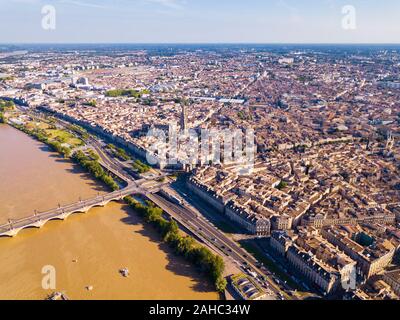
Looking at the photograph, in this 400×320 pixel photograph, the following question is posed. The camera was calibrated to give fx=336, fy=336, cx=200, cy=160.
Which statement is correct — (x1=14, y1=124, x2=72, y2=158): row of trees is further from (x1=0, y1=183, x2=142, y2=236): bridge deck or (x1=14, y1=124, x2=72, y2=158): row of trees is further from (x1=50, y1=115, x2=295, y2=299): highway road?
(x1=0, y1=183, x2=142, y2=236): bridge deck

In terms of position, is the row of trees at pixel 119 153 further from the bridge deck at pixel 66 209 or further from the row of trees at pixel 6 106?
the row of trees at pixel 6 106

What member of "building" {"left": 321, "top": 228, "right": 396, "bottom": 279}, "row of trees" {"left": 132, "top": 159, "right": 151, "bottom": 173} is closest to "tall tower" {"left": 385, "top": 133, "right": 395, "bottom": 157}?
"building" {"left": 321, "top": 228, "right": 396, "bottom": 279}

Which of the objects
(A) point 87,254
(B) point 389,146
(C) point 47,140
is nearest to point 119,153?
(C) point 47,140

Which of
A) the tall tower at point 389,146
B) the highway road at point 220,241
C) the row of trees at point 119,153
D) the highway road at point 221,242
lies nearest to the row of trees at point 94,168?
the highway road at point 221,242

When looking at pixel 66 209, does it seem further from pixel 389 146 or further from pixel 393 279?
pixel 389 146

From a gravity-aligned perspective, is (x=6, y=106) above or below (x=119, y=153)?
above
